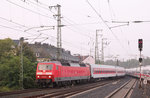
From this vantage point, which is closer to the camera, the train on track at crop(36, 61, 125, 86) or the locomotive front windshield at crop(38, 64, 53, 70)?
the train on track at crop(36, 61, 125, 86)

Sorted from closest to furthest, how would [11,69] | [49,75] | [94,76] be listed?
[49,75] → [11,69] → [94,76]

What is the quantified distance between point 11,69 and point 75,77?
32.0 ft

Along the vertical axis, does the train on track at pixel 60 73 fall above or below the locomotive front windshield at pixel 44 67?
below

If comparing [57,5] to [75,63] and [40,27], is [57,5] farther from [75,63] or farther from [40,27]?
[75,63]

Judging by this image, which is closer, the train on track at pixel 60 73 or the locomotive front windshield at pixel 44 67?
the train on track at pixel 60 73

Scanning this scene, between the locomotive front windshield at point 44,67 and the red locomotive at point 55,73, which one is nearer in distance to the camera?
the red locomotive at point 55,73

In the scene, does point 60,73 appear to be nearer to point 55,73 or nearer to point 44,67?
point 55,73

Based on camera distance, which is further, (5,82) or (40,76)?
(5,82)

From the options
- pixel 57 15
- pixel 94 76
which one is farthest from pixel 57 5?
pixel 94 76

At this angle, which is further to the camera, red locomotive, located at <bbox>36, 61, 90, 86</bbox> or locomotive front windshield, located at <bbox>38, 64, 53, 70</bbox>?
locomotive front windshield, located at <bbox>38, 64, 53, 70</bbox>

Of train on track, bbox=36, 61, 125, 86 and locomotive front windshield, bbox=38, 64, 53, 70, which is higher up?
locomotive front windshield, bbox=38, 64, 53, 70

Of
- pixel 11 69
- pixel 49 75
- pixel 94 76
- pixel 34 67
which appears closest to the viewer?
pixel 49 75

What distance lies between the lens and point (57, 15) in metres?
33.2

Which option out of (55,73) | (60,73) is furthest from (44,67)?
(60,73)
